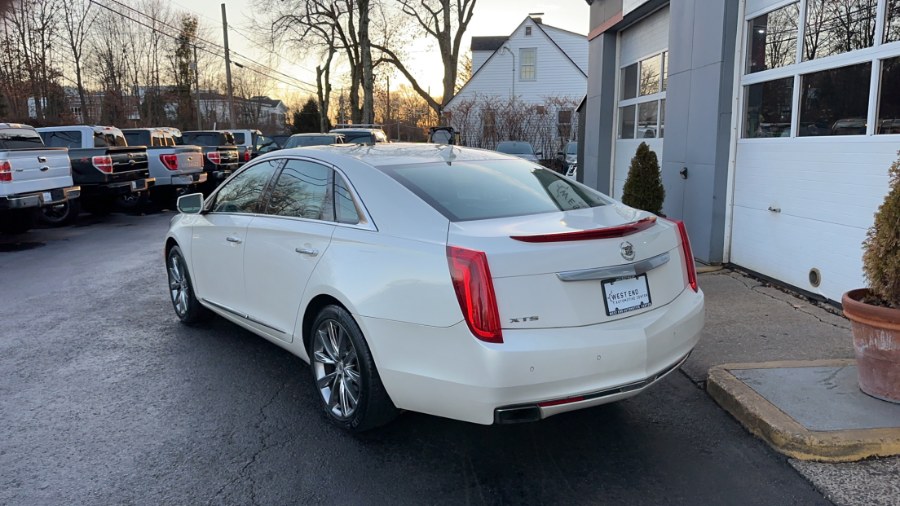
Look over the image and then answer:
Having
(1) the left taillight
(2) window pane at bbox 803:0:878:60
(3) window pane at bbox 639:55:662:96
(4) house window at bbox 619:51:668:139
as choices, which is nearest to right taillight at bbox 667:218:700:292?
(2) window pane at bbox 803:0:878:60

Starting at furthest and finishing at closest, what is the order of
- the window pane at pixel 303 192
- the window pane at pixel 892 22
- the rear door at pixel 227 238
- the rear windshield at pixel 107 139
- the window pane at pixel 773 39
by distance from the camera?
the rear windshield at pixel 107 139
the window pane at pixel 773 39
the window pane at pixel 892 22
the rear door at pixel 227 238
the window pane at pixel 303 192

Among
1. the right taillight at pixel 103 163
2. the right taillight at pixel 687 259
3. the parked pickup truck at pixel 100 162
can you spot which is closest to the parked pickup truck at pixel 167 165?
the parked pickup truck at pixel 100 162

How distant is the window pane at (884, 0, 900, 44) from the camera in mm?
5250

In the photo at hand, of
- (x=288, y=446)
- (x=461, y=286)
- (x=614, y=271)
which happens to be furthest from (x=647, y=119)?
(x=288, y=446)

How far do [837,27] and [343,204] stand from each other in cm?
483

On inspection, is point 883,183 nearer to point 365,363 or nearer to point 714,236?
point 714,236

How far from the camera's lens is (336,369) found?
3.96 m

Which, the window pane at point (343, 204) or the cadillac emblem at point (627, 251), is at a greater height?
the window pane at point (343, 204)

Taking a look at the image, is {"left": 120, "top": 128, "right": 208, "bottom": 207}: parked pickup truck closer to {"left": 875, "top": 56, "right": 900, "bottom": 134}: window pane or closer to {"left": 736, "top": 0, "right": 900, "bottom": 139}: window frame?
{"left": 736, "top": 0, "right": 900, "bottom": 139}: window frame

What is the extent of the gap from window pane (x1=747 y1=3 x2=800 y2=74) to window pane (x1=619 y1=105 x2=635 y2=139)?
4.33 m

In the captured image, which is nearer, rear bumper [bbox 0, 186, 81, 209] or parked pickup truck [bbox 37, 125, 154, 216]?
rear bumper [bbox 0, 186, 81, 209]

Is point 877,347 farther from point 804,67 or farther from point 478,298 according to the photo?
point 804,67

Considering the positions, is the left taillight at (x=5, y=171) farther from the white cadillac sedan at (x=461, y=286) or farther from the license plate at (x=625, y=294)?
the license plate at (x=625, y=294)

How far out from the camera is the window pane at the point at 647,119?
1062cm
